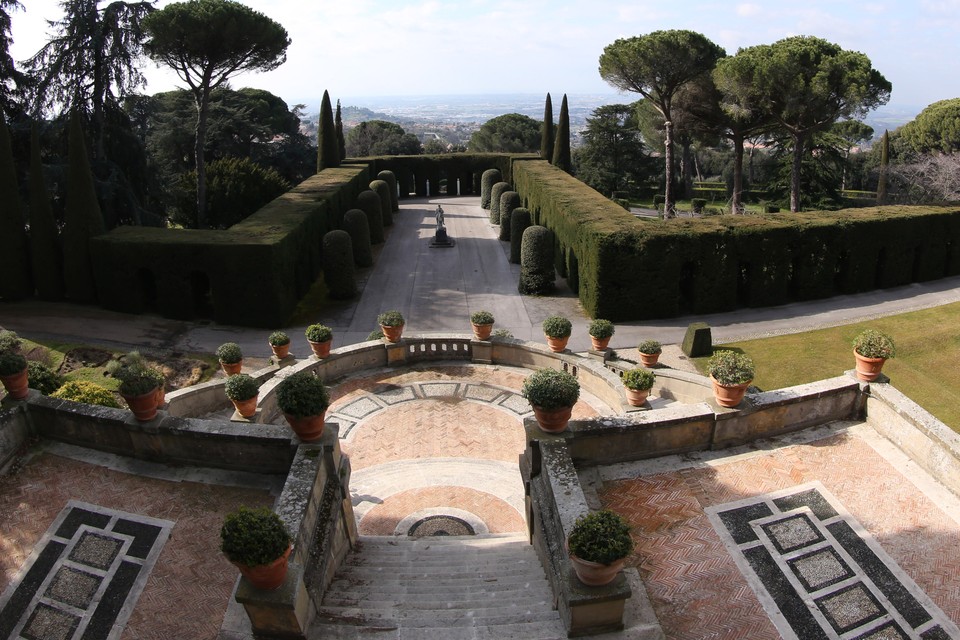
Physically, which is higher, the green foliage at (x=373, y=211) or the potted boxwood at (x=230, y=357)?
the green foliage at (x=373, y=211)

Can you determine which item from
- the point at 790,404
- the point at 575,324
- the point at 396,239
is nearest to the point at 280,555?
the point at 790,404

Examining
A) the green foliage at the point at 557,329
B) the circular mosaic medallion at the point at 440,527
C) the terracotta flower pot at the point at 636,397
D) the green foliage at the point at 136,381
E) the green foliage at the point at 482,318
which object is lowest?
the circular mosaic medallion at the point at 440,527

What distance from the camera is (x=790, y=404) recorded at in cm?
976

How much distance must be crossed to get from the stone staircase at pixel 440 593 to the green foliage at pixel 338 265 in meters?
20.0

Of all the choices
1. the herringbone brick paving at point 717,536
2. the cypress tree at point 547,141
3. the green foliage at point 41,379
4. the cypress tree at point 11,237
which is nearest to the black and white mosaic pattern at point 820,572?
the herringbone brick paving at point 717,536

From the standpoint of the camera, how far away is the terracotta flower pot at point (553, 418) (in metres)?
8.62

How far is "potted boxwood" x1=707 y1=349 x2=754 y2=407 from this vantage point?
9016mm

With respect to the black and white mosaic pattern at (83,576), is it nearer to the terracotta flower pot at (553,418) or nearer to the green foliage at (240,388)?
the green foliage at (240,388)

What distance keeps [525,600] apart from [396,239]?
3504 cm

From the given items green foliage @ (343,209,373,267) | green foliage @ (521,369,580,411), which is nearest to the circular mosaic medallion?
green foliage @ (521,369,580,411)

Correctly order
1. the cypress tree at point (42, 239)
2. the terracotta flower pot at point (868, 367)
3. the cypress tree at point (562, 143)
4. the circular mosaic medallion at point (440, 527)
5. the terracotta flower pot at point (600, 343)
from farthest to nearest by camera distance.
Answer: the cypress tree at point (562, 143) → the cypress tree at point (42, 239) → the terracotta flower pot at point (600, 343) → the circular mosaic medallion at point (440, 527) → the terracotta flower pot at point (868, 367)

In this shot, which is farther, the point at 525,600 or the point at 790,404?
the point at 790,404

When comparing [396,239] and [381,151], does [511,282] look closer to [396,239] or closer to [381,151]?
[396,239]

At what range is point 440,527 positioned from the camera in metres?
11.1
